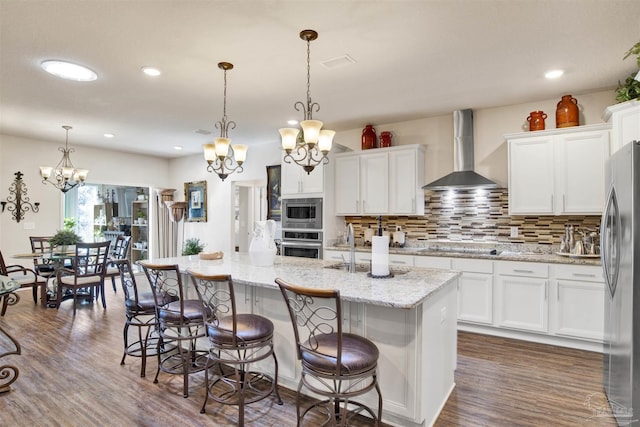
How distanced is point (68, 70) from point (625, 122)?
508 cm

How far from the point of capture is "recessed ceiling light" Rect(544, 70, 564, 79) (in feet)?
10.8

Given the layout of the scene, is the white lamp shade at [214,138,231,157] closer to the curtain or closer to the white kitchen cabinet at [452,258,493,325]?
the white kitchen cabinet at [452,258,493,325]

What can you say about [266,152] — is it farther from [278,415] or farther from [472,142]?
[278,415]

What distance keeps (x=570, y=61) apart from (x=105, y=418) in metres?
4.56

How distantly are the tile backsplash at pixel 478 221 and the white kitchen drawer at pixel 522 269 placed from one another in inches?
25.1

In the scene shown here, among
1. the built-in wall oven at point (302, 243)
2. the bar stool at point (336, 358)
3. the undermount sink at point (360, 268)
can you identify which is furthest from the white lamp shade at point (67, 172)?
the bar stool at point (336, 358)

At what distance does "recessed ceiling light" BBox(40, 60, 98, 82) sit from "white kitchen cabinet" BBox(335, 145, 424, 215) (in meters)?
3.15

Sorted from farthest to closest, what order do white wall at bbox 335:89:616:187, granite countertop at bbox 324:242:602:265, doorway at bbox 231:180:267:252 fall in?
doorway at bbox 231:180:267:252
white wall at bbox 335:89:616:187
granite countertop at bbox 324:242:602:265

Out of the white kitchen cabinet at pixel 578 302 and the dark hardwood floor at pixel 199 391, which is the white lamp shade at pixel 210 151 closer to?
the dark hardwood floor at pixel 199 391

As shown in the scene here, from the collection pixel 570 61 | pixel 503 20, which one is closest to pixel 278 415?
pixel 503 20

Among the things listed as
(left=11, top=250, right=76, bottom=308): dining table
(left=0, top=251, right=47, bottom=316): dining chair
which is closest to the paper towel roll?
(left=11, top=250, right=76, bottom=308): dining table

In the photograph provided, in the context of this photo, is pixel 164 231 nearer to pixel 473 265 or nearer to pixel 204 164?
Answer: pixel 204 164

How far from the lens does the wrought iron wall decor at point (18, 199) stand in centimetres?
590

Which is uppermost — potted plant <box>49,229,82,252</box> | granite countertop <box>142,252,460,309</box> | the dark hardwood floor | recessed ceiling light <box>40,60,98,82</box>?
recessed ceiling light <box>40,60,98,82</box>
